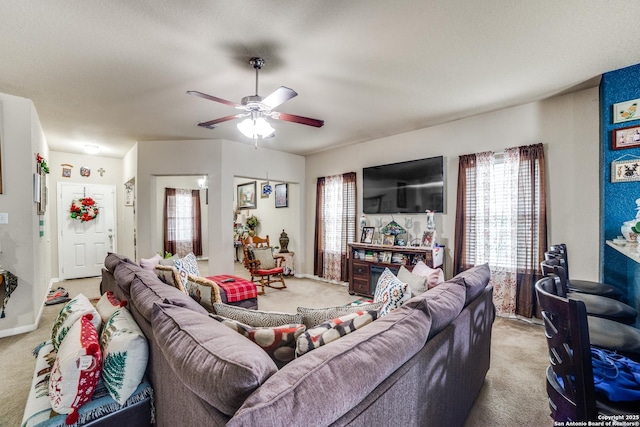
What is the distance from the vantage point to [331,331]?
3.72 ft

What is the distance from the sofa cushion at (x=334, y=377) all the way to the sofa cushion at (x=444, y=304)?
0.17m

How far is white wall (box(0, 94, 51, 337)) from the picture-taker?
124 inches

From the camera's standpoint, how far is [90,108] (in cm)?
350

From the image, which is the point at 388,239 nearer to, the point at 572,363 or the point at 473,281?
the point at 473,281

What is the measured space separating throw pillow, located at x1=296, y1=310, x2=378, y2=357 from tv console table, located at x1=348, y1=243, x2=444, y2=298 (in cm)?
288

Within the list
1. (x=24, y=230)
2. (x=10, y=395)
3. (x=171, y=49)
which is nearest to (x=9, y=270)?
(x=24, y=230)

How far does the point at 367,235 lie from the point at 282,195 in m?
2.58

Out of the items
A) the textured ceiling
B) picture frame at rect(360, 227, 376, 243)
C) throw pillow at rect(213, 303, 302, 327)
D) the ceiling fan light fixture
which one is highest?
the textured ceiling

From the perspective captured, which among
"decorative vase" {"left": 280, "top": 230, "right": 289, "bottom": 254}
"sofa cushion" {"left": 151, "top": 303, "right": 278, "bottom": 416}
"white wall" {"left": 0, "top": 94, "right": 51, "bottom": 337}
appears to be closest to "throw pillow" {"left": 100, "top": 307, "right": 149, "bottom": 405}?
"sofa cushion" {"left": 151, "top": 303, "right": 278, "bottom": 416}

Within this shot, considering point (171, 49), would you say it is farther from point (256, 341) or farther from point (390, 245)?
point (390, 245)

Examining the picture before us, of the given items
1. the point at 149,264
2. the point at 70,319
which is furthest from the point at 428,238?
the point at 70,319

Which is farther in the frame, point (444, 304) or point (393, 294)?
point (393, 294)

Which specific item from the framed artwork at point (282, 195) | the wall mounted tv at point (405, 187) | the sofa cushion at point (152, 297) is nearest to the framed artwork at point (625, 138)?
the wall mounted tv at point (405, 187)

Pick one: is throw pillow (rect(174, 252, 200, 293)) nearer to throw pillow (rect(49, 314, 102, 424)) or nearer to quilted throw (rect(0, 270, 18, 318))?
throw pillow (rect(49, 314, 102, 424))
